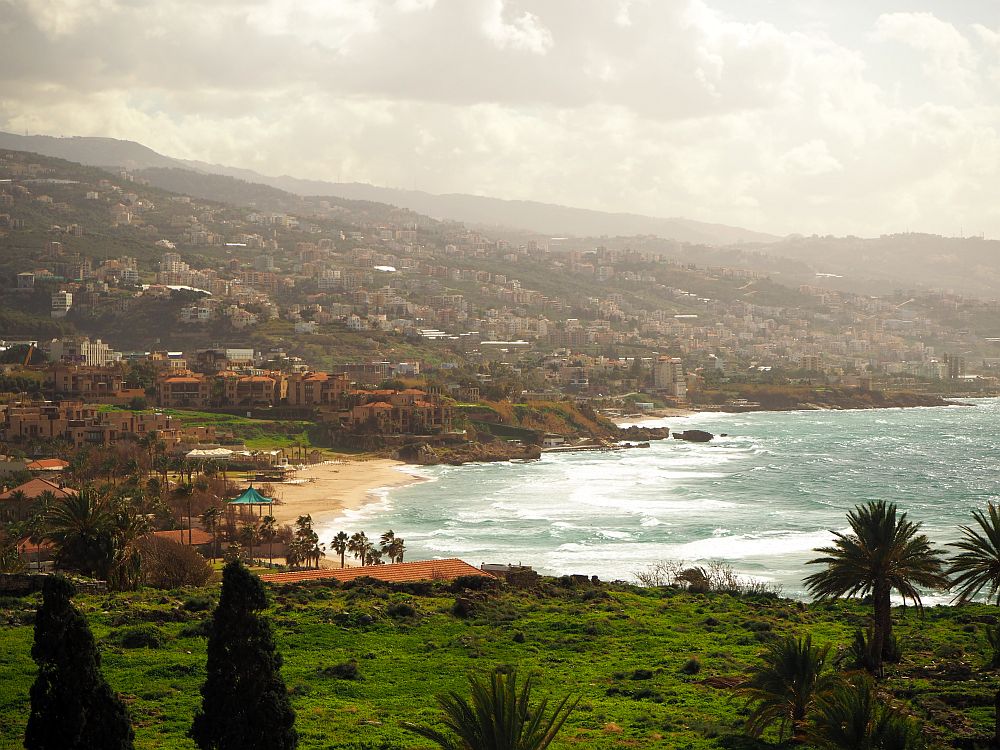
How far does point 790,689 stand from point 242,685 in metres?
7.13

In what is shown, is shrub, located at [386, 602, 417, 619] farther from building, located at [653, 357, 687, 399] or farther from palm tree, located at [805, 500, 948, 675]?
building, located at [653, 357, 687, 399]

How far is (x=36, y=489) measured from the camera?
3900cm

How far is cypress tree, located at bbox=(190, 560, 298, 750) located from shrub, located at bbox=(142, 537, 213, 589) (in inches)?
513

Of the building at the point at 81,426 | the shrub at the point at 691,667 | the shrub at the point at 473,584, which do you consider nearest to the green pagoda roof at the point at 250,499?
the shrub at the point at 473,584

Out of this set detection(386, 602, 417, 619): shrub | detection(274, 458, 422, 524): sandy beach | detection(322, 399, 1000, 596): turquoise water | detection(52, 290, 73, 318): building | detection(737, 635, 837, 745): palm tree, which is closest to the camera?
detection(737, 635, 837, 745): palm tree

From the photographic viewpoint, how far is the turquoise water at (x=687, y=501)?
119 feet

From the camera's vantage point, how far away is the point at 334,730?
14.0m

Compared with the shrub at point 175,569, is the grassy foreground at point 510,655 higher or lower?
higher

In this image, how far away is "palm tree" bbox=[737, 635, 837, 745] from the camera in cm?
1394

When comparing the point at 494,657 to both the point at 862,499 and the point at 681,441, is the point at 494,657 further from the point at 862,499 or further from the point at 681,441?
the point at 681,441

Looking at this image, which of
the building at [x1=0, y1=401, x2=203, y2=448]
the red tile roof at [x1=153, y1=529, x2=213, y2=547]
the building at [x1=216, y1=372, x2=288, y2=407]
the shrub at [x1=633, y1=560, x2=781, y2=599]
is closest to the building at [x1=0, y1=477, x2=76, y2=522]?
the red tile roof at [x1=153, y1=529, x2=213, y2=547]

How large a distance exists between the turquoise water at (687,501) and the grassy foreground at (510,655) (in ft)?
27.3

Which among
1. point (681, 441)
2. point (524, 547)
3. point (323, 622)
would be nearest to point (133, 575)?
point (323, 622)

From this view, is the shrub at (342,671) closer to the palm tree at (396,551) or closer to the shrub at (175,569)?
the shrub at (175,569)
